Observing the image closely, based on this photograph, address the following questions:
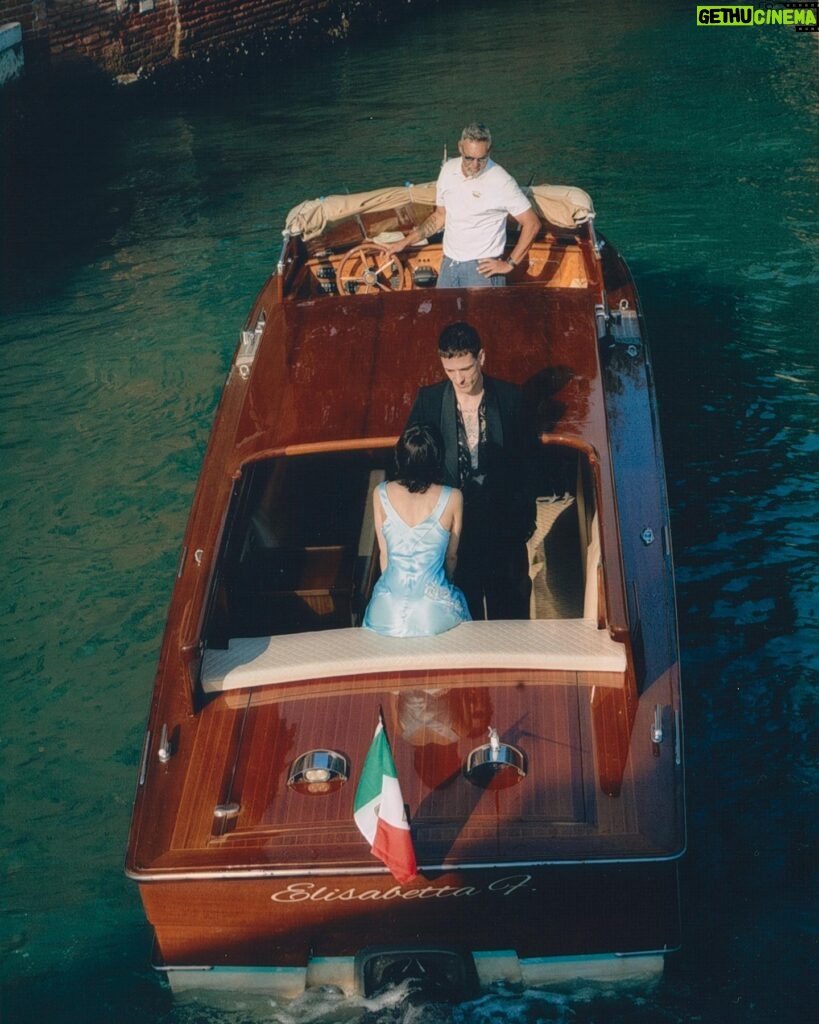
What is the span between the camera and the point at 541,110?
1423cm

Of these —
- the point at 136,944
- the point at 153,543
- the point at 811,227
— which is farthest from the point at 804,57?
the point at 136,944

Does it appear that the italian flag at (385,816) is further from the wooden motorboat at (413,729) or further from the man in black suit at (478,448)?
the man in black suit at (478,448)

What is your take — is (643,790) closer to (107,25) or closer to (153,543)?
(153,543)

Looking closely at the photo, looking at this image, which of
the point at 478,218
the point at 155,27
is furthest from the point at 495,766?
the point at 155,27

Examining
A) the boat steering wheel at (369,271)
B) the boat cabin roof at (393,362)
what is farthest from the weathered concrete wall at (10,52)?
the boat cabin roof at (393,362)

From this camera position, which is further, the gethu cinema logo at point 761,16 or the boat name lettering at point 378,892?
the gethu cinema logo at point 761,16

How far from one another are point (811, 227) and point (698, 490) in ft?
15.5

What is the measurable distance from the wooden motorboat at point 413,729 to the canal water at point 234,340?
334mm

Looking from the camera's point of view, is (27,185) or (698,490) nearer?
(698,490)

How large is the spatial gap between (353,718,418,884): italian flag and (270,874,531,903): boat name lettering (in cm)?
20

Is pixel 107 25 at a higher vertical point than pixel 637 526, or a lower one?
higher

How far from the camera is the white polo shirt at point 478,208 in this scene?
650 cm

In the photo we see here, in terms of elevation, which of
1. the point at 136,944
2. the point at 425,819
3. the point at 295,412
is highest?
the point at 295,412

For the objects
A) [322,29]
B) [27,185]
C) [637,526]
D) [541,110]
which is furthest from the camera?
[322,29]
